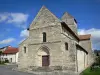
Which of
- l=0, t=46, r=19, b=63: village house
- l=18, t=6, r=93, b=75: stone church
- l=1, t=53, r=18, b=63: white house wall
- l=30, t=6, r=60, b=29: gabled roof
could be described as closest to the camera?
l=18, t=6, r=93, b=75: stone church

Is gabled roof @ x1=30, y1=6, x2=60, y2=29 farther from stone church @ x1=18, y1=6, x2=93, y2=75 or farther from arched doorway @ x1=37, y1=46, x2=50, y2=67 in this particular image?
arched doorway @ x1=37, y1=46, x2=50, y2=67

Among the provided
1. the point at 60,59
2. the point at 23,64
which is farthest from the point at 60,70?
the point at 23,64

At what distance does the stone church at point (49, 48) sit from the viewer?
91.5 ft

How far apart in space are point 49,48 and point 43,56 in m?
2.29

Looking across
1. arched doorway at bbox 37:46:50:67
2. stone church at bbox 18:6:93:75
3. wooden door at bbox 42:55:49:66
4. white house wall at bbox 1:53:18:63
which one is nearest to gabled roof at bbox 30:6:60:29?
stone church at bbox 18:6:93:75

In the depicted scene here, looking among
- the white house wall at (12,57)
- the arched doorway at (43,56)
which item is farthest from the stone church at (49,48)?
the white house wall at (12,57)

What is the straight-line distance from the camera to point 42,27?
3219cm

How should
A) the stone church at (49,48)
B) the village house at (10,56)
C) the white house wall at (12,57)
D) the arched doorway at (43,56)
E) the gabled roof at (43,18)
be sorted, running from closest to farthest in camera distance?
the stone church at (49,48)
the arched doorway at (43,56)
the gabled roof at (43,18)
the white house wall at (12,57)
the village house at (10,56)

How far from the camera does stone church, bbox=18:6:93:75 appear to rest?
91.5ft

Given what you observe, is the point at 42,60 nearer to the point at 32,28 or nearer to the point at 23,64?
the point at 23,64

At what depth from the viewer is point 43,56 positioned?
31.8 m

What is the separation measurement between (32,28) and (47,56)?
6.53 metres

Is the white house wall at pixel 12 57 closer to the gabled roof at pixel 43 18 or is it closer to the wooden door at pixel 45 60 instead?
the gabled roof at pixel 43 18

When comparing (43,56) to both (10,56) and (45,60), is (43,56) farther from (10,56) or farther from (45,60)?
(10,56)
